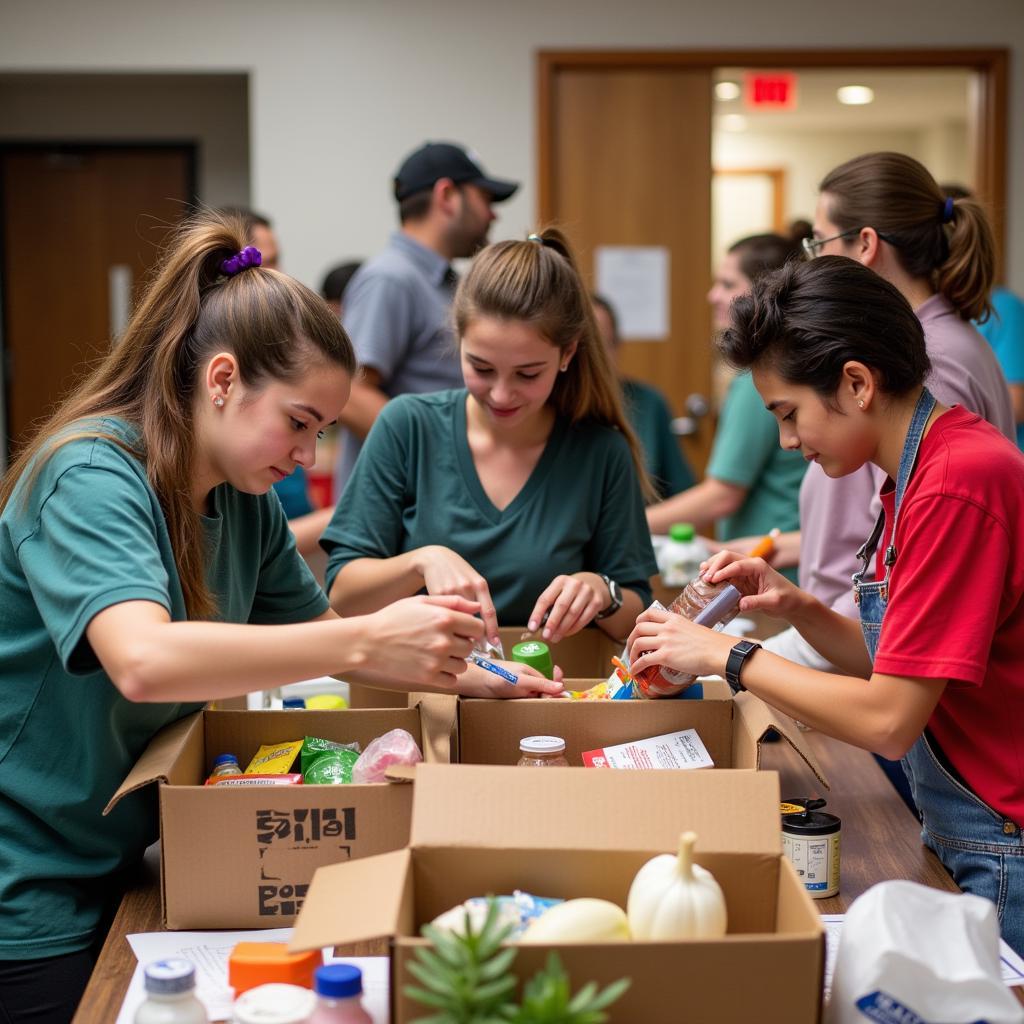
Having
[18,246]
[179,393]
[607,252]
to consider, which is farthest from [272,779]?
[18,246]

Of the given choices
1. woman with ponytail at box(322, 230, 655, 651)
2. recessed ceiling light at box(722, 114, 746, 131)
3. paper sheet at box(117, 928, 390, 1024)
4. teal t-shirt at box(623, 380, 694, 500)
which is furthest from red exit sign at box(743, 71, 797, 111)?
paper sheet at box(117, 928, 390, 1024)

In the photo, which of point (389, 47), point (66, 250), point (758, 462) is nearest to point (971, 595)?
point (758, 462)

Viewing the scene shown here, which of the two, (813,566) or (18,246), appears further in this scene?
(18,246)

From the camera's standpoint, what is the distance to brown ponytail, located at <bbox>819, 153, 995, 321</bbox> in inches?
82.7

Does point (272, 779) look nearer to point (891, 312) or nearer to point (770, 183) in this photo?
point (891, 312)

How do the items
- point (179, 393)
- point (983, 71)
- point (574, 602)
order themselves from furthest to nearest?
1. point (983, 71)
2. point (574, 602)
3. point (179, 393)

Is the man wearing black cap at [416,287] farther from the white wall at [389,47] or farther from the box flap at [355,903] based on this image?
the box flap at [355,903]

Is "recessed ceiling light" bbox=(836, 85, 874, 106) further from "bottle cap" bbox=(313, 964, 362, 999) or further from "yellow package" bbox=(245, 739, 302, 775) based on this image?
"bottle cap" bbox=(313, 964, 362, 999)

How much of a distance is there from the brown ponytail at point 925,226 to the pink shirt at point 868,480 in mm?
42

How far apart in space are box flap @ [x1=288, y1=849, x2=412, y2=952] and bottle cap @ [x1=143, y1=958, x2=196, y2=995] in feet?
0.31

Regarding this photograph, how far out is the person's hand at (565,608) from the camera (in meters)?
1.82

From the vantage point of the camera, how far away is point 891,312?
151 centimetres

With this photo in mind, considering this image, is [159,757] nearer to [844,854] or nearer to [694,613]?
[694,613]

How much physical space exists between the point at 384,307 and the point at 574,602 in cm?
156
